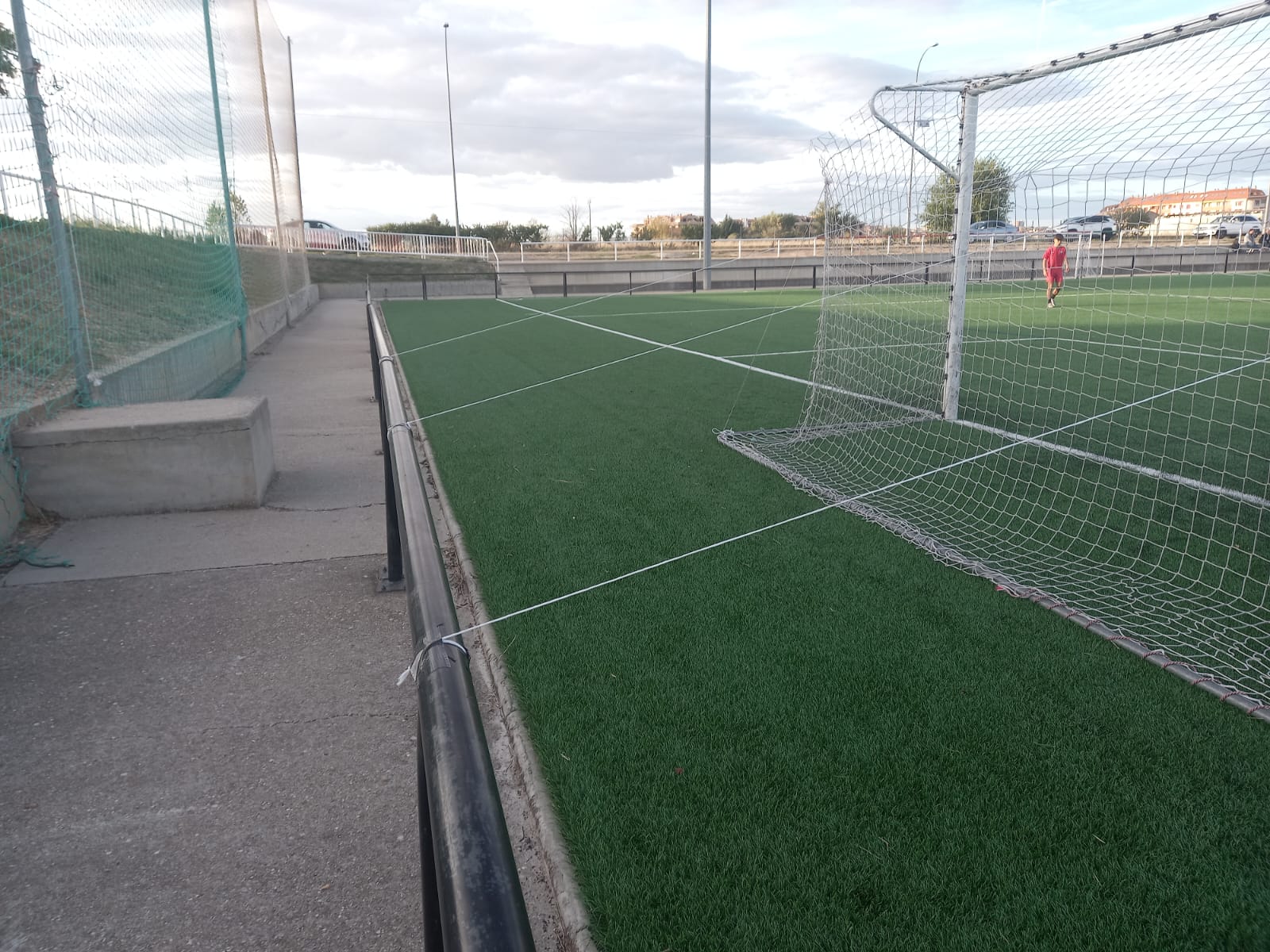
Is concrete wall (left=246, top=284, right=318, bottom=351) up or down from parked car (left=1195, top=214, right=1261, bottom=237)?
down

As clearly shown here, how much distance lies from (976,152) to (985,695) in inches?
211

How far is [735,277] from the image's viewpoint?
115ft

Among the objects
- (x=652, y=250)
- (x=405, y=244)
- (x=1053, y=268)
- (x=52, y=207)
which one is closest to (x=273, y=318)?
(x=52, y=207)

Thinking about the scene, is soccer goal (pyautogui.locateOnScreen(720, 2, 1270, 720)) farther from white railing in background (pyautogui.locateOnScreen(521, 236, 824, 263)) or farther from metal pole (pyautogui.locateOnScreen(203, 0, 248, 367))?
white railing in background (pyautogui.locateOnScreen(521, 236, 824, 263))

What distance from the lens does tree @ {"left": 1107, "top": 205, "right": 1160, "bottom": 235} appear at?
18.6ft

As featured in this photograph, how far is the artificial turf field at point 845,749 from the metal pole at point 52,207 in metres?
3.01

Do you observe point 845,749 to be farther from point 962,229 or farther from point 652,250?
point 652,250

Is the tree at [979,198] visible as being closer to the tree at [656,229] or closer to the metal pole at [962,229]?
the metal pole at [962,229]

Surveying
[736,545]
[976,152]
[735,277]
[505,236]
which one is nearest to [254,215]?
[976,152]

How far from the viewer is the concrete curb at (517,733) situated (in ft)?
6.61

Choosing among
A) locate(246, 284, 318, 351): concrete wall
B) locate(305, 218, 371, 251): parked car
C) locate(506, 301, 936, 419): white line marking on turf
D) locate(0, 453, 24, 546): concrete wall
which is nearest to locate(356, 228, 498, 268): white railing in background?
locate(305, 218, 371, 251): parked car

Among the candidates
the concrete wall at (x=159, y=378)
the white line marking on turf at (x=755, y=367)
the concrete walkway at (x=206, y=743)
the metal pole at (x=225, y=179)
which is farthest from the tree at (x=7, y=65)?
the white line marking on turf at (x=755, y=367)

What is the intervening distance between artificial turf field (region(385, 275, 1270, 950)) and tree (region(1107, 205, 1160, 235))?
3041mm

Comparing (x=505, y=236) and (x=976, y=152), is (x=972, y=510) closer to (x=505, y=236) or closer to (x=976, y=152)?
(x=976, y=152)
